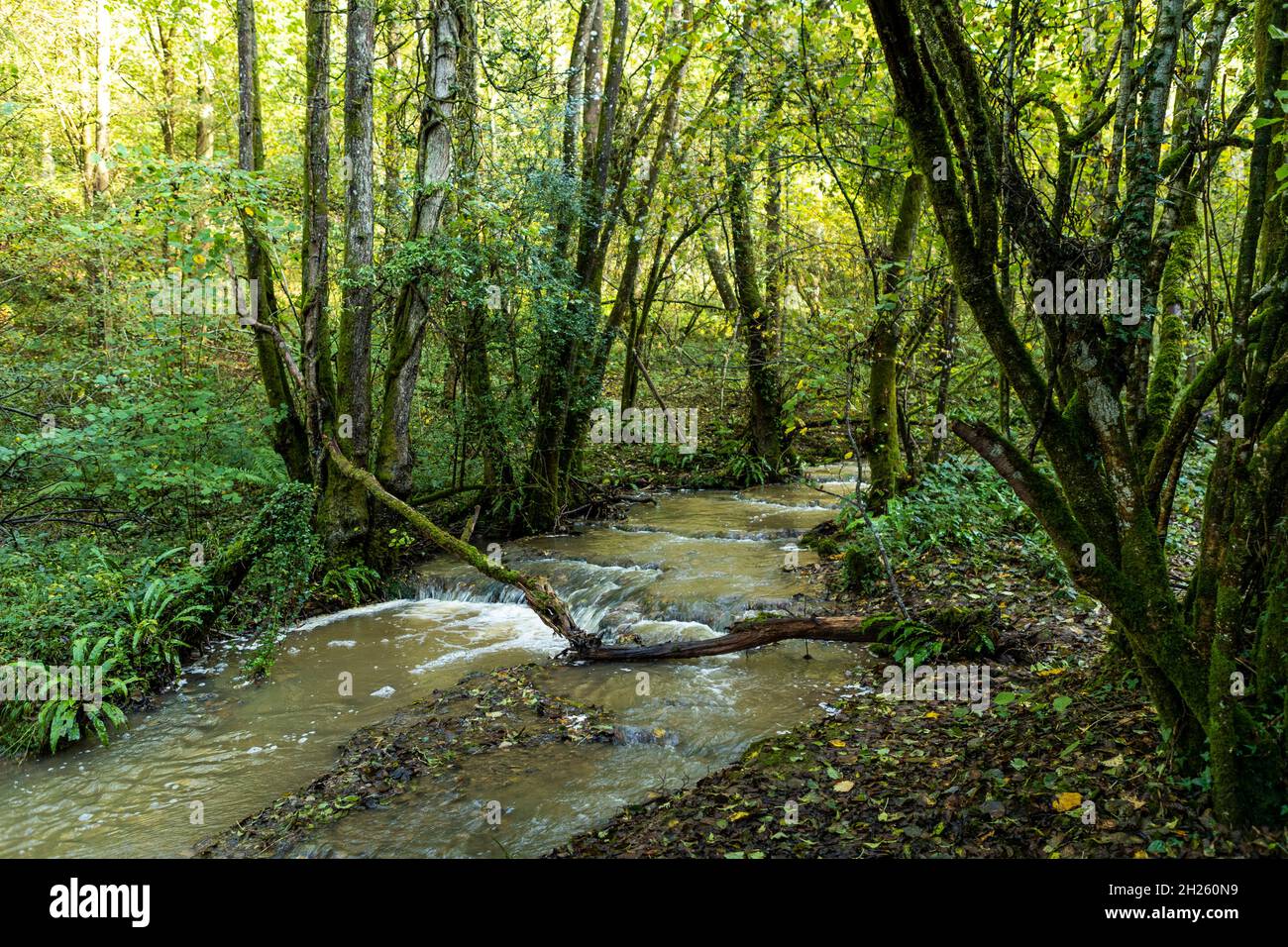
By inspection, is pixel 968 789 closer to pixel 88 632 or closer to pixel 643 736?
pixel 643 736

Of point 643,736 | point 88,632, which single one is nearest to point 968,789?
point 643,736

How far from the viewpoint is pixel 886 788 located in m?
4.05

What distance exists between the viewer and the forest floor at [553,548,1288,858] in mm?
Result: 3170

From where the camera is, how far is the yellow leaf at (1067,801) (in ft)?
11.0

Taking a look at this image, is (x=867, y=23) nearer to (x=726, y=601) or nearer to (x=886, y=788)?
(x=726, y=601)

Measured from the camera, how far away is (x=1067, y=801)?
3.36 meters

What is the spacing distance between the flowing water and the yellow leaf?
2169mm

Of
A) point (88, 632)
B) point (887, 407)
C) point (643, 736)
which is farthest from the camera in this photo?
point (887, 407)
